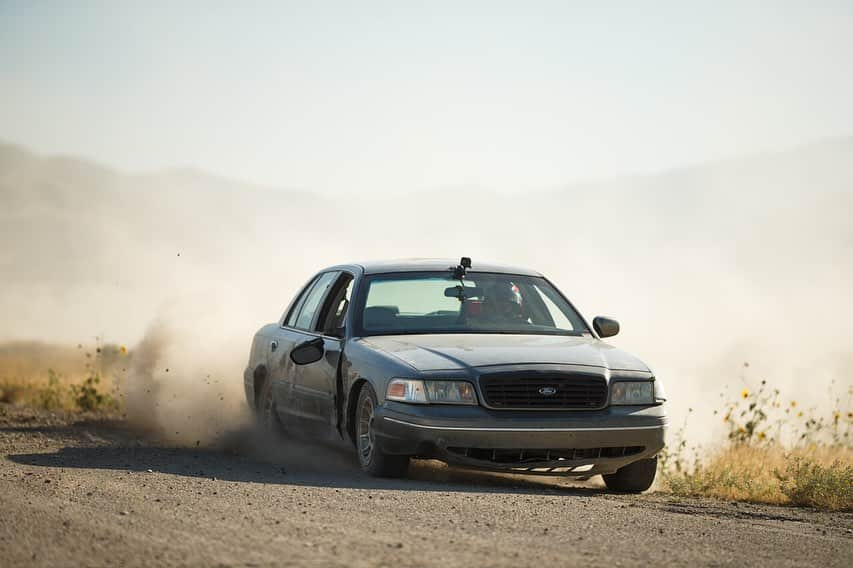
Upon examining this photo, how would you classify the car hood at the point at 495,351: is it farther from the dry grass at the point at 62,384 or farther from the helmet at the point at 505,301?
the dry grass at the point at 62,384

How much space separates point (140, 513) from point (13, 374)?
14.1m

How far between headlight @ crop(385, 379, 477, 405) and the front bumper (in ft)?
0.16

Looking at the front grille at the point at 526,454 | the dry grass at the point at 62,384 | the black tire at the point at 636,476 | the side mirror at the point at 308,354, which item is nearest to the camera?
the front grille at the point at 526,454

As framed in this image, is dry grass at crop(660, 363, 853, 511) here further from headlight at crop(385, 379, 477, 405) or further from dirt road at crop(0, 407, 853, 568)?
headlight at crop(385, 379, 477, 405)

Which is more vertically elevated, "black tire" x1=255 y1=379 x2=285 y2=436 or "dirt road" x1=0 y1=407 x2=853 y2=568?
"black tire" x1=255 y1=379 x2=285 y2=436

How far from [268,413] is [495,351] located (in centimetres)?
313

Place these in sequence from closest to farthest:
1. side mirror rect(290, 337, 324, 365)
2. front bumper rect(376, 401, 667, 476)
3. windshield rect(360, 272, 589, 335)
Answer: front bumper rect(376, 401, 667, 476) < windshield rect(360, 272, 589, 335) < side mirror rect(290, 337, 324, 365)

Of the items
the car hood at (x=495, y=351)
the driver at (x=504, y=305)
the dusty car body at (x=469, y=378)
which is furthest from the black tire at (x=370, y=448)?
the driver at (x=504, y=305)

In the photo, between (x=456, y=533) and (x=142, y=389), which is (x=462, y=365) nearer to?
(x=456, y=533)

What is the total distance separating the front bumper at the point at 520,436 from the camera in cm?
952

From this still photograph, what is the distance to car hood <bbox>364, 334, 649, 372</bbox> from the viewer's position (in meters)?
9.83

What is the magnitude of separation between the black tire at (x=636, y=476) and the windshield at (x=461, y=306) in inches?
54.2

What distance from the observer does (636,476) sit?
33.4 feet

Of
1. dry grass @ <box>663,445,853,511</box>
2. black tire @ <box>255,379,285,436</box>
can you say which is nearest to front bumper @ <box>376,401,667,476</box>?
dry grass @ <box>663,445,853,511</box>
